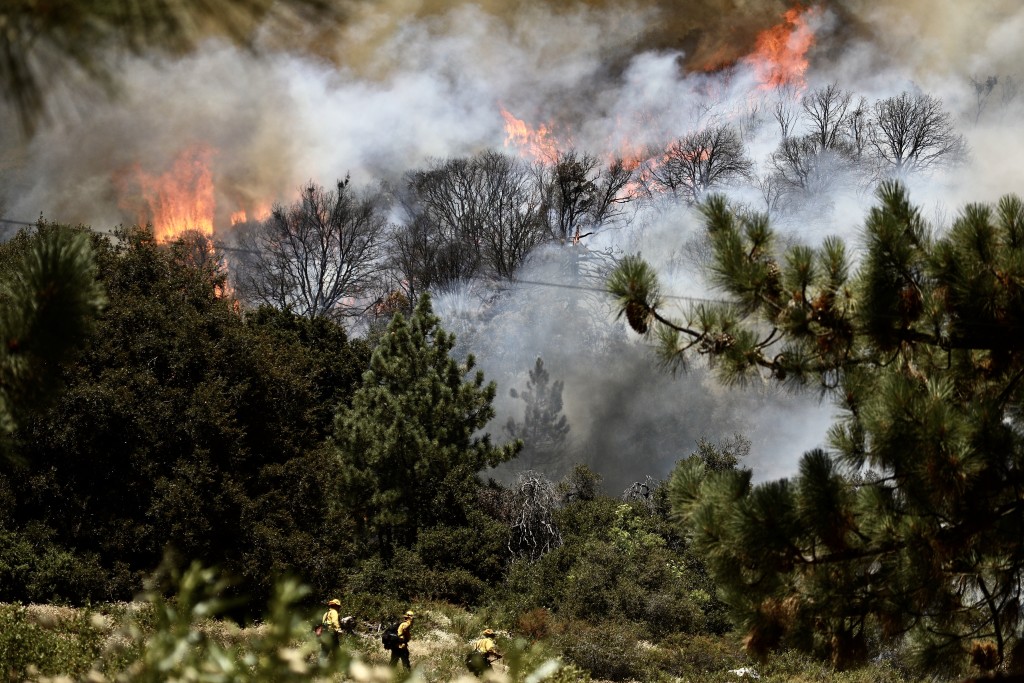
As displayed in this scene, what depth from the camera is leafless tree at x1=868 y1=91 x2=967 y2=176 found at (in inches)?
1321

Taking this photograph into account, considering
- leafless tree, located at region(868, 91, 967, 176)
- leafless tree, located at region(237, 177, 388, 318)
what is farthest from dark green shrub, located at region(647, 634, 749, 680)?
leafless tree, located at region(237, 177, 388, 318)

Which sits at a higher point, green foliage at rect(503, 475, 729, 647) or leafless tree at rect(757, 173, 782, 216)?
leafless tree at rect(757, 173, 782, 216)

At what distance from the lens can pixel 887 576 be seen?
6160 millimetres

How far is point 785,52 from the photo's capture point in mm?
37188

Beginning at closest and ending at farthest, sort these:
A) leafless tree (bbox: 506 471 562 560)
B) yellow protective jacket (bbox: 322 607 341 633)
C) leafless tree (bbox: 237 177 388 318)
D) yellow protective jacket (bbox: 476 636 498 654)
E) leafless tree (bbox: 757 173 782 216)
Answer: yellow protective jacket (bbox: 322 607 341 633) < yellow protective jacket (bbox: 476 636 498 654) < leafless tree (bbox: 506 471 562 560) < leafless tree (bbox: 757 173 782 216) < leafless tree (bbox: 237 177 388 318)

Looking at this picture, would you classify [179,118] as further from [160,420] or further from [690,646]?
[690,646]

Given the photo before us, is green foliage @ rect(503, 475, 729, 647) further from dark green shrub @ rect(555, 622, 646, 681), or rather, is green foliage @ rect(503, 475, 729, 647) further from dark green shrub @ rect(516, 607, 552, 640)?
dark green shrub @ rect(555, 622, 646, 681)

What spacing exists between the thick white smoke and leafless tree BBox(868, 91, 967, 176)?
1.86 ft

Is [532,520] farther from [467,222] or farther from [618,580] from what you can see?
[467,222]

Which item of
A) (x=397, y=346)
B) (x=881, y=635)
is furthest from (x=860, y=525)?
(x=397, y=346)

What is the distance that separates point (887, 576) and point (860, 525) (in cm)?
46

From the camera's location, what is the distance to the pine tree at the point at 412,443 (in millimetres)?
22625

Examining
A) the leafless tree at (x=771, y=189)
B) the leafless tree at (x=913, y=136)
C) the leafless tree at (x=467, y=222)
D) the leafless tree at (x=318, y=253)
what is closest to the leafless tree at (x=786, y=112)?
the leafless tree at (x=771, y=189)

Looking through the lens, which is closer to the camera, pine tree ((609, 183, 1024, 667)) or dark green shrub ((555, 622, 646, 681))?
pine tree ((609, 183, 1024, 667))
